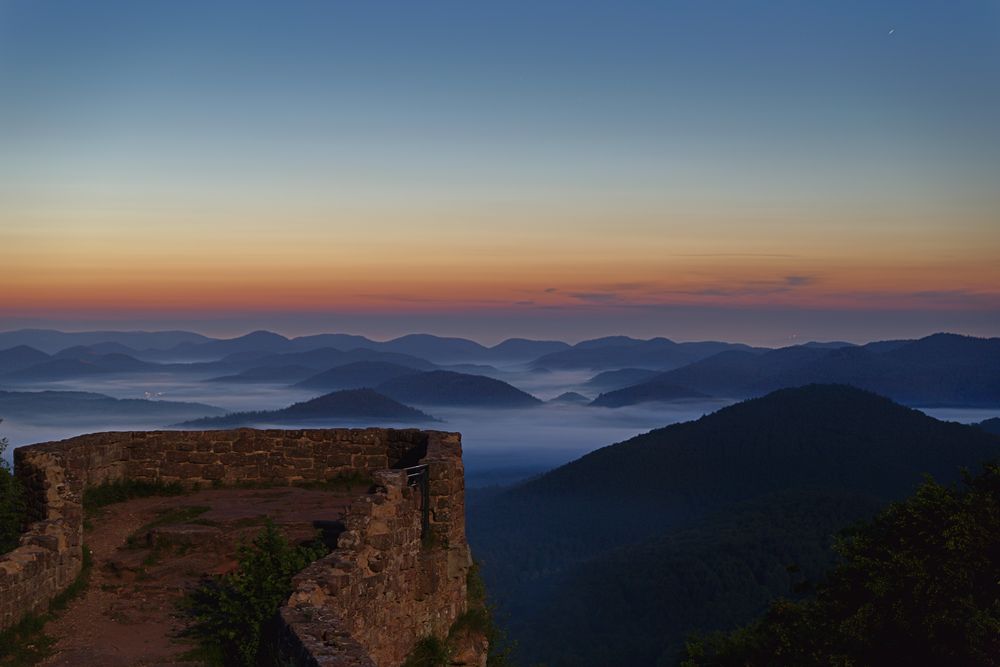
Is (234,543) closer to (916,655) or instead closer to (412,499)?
(412,499)

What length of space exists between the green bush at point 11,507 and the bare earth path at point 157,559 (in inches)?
43.2

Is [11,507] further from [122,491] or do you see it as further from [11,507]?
[122,491]

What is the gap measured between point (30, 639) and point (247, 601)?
2.75m

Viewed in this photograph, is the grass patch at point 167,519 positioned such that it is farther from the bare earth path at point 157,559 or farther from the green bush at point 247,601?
the green bush at point 247,601

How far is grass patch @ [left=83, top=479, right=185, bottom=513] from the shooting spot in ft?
60.1

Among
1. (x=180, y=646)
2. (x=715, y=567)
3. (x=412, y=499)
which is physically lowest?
(x=715, y=567)

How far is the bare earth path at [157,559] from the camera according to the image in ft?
39.3

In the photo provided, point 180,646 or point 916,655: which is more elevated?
point 180,646

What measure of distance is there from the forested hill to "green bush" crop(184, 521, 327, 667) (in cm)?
11595

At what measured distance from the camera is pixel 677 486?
585 ft

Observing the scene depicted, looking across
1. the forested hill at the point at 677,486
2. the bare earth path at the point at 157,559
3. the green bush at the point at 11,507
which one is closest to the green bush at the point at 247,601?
the bare earth path at the point at 157,559

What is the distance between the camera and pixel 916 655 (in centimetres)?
2308

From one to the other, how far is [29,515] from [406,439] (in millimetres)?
7488

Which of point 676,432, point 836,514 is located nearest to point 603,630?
point 836,514
